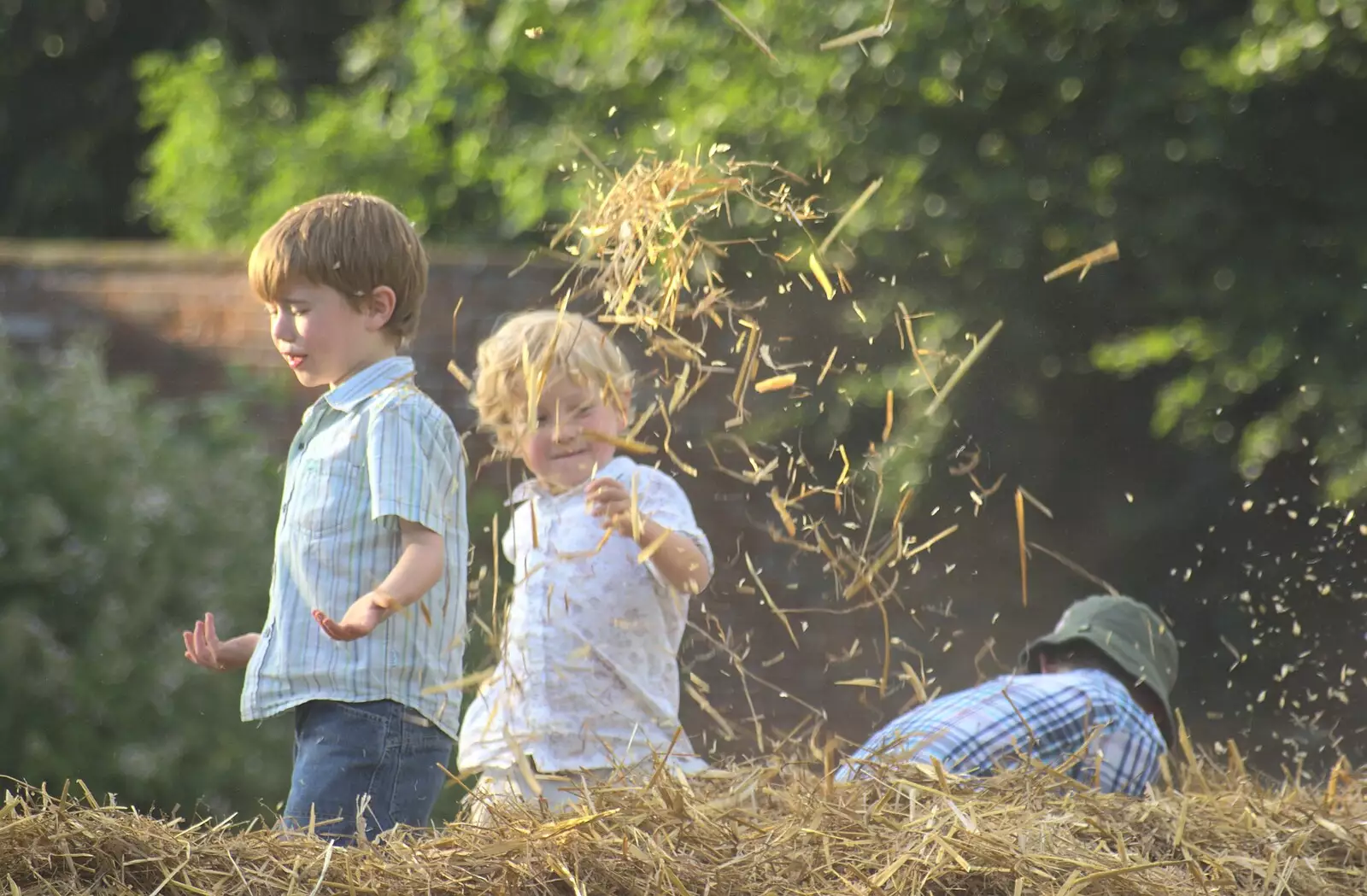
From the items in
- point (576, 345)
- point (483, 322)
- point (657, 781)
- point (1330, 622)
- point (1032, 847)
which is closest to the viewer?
point (1032, 847)

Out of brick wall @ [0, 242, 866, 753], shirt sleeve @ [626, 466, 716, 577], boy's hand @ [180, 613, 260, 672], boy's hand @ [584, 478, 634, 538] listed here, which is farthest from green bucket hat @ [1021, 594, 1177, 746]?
brick wall @ [0, 242, 866, 753]

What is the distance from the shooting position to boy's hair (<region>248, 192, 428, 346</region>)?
2.88 m

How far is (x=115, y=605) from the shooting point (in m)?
4.73

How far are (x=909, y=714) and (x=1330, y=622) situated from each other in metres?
3.08

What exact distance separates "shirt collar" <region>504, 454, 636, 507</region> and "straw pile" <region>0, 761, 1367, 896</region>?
82cm

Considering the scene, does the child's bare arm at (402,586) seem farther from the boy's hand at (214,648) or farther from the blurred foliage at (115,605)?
the blurred foliage at (115,605)

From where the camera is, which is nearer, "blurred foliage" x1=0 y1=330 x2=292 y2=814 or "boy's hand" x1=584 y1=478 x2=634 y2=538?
"boy's hand" x1=584 y1=478 x2=634 y2=538

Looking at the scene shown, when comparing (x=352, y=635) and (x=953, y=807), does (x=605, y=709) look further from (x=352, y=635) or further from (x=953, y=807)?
(x=953, y=807)

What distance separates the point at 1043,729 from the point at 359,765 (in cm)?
129

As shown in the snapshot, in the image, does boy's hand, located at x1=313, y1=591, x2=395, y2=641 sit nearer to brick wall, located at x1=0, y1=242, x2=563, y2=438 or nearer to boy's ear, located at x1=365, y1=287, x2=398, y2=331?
boy's ear, located at x1=365, y1=287, x2=398, y2=331

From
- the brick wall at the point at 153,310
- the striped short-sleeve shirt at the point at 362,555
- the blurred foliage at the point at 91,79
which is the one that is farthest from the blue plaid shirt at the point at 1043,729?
the blurred foliage at the point at 91,79

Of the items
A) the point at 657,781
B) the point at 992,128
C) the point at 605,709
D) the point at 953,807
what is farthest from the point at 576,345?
the point at 992,128

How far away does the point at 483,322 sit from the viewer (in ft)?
20.4

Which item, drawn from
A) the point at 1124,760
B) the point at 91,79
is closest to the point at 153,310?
the point at 1124,760
